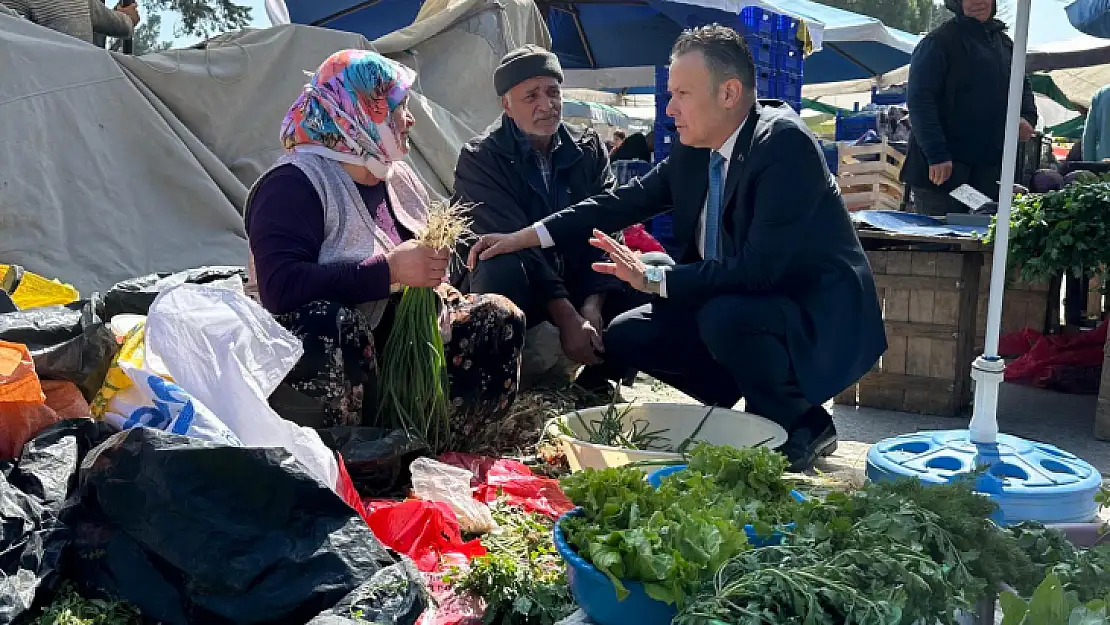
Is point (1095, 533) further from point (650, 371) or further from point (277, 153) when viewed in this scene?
point (277, 153)

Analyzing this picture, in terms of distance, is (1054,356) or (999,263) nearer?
(999,263)

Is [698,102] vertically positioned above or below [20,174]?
above

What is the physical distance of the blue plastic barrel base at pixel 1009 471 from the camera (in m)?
2.09

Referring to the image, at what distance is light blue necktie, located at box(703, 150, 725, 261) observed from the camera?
11.6 feet

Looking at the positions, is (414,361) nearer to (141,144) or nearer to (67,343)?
(67,343)

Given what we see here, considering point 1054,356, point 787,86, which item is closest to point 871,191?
point 787,86

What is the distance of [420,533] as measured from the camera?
2.50 metres

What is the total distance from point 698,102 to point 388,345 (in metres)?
1.28

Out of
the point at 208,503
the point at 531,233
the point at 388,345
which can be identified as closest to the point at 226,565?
the point at 208,503

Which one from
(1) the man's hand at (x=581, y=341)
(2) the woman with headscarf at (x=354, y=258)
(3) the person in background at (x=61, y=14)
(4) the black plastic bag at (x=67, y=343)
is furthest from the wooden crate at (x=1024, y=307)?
(3) the person in background at (x=61, y=14)

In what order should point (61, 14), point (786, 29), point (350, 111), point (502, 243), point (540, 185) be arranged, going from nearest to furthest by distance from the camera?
point (350, 111), point (502, 243), point (540, 185), point (61, 14), point (786, 29)

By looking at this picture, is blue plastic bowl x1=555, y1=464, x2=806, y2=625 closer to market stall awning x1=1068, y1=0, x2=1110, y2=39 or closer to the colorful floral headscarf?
the colorful floral headscarf

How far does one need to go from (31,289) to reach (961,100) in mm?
4410

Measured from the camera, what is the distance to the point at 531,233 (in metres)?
3.84
